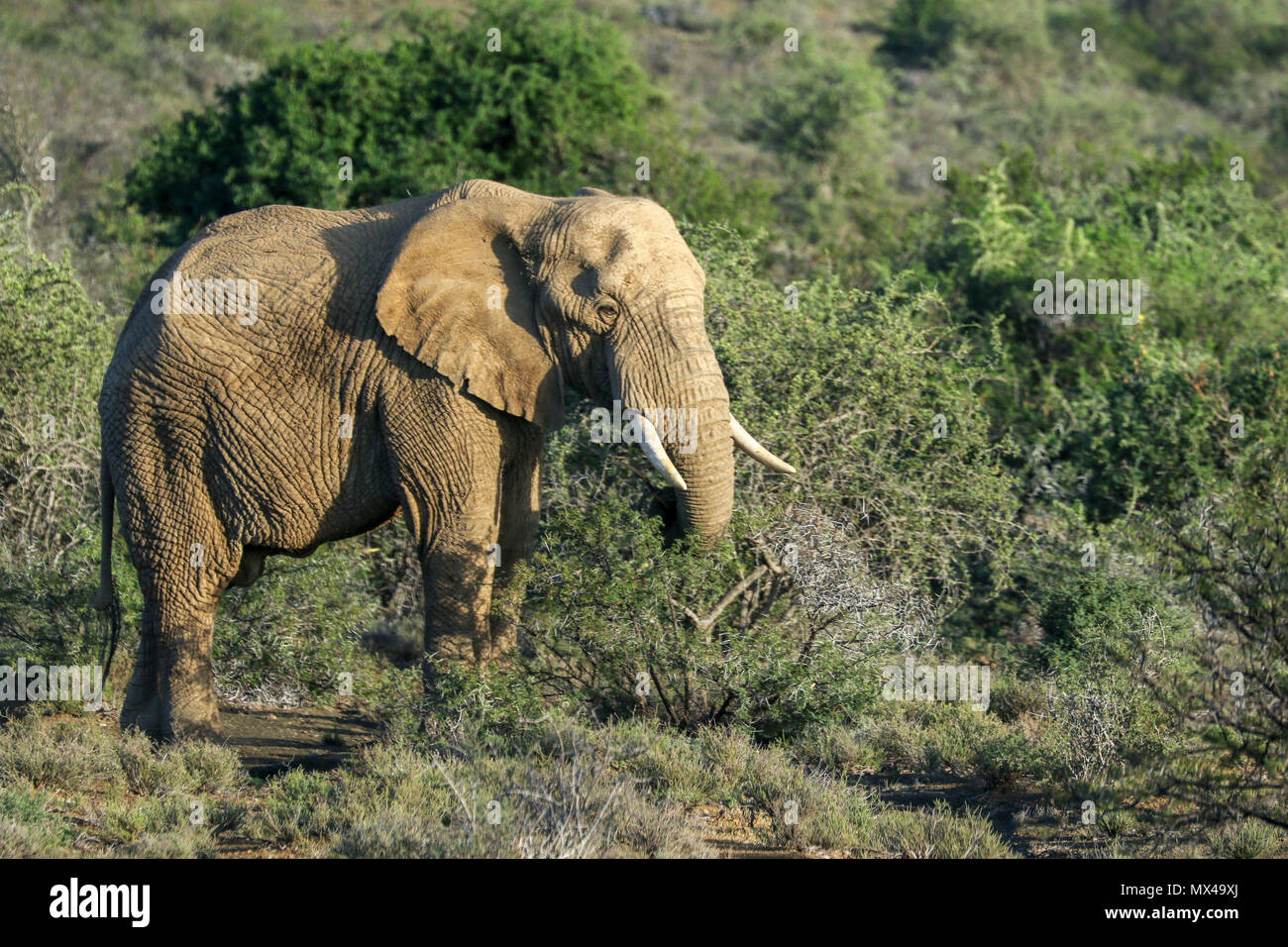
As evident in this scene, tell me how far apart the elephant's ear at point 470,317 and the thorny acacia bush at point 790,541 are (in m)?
0.82

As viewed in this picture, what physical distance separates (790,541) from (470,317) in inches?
97.1

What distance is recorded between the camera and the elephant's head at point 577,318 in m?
7.44

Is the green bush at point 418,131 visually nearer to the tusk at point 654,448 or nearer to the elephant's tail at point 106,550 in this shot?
the elephant's tail at point 106,550

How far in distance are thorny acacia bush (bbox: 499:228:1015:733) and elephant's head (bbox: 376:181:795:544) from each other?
645 millimetres

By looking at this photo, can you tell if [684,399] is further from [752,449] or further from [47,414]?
[47,414]

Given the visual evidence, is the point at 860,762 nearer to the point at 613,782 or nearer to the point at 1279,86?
the point at 613,782

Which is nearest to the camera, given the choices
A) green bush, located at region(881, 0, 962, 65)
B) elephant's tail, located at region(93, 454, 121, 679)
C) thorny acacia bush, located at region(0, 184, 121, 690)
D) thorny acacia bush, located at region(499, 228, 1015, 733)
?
thorny acacia bush, located at region(499, 228, 1015, 733)

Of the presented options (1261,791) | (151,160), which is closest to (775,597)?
A: (1261,791)

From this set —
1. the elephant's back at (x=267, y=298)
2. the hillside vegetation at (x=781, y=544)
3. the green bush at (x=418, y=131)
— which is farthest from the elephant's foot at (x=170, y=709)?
the green bush at (x=418, y=131)

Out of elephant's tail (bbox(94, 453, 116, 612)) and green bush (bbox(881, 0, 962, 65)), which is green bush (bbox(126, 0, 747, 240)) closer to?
elephant's tail (bbox(94, 453, 116, 612))

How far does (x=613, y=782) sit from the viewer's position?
666 centimetres

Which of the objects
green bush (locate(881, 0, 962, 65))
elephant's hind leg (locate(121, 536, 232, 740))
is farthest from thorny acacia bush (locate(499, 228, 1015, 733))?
green bush (locate(881, 0, 962, 65))

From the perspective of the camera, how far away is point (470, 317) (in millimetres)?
7719

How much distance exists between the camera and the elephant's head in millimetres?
7441
